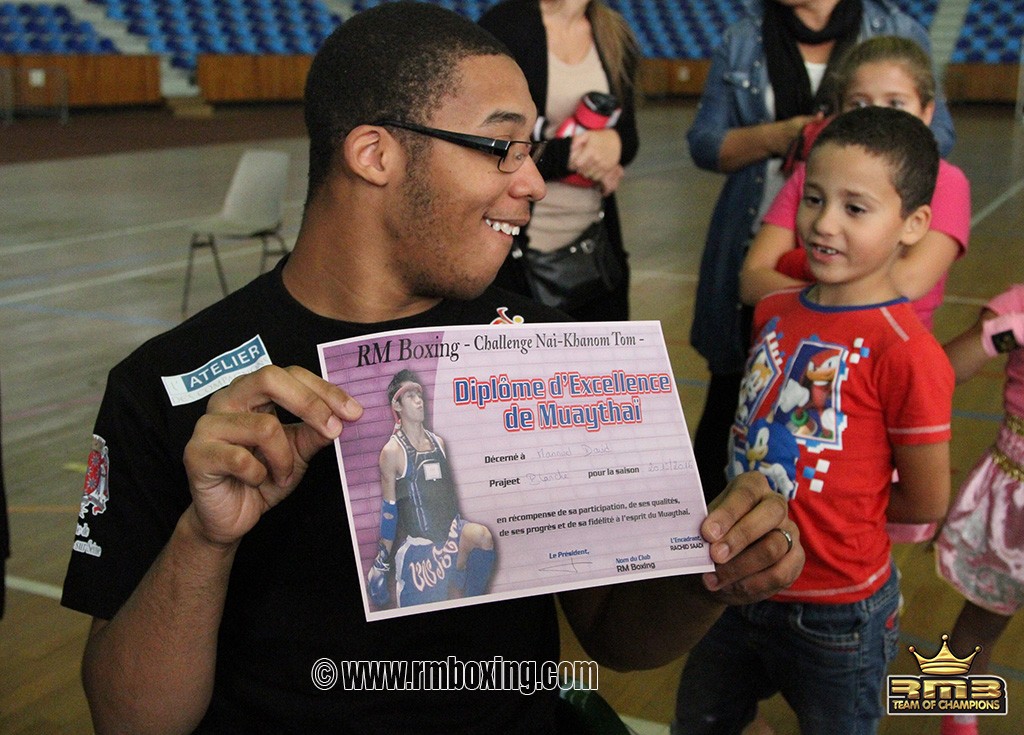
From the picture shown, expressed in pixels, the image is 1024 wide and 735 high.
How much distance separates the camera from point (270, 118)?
17.3m

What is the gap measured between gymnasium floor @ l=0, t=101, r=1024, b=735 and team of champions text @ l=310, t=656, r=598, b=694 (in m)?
1.18

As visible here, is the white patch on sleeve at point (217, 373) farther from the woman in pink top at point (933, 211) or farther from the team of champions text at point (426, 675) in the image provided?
the woman in pink top at point (933, 211)

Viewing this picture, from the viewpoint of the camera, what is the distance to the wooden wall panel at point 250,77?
1800cm

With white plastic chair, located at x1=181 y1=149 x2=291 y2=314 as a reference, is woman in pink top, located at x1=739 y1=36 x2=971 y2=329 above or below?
above

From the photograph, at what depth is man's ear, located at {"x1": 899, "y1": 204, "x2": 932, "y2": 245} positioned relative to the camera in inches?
70.6

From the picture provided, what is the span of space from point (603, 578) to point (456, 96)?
619mm

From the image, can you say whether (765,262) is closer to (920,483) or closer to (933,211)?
(933,211)

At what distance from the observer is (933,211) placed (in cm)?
205

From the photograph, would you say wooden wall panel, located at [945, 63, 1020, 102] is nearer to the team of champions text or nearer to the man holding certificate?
the man holding certificate

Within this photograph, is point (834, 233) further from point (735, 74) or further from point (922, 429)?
point (735, 74)

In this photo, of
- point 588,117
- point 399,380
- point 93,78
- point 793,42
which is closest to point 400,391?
point 399,380

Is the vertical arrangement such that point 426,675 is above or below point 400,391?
below

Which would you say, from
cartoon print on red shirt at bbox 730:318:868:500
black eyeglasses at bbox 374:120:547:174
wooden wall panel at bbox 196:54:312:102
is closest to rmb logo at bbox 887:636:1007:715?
cartoon print on red shirt at bbox 730:318:868:500

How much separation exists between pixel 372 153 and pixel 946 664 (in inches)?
63.4
